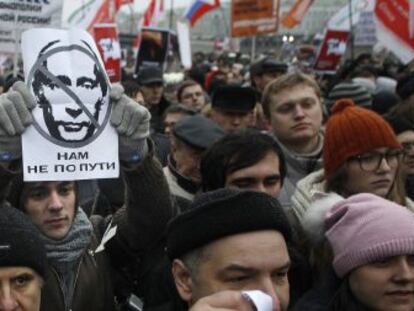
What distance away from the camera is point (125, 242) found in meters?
2.94

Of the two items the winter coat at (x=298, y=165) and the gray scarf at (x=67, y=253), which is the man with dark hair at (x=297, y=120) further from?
the gray scarf at (x=67, y=253)

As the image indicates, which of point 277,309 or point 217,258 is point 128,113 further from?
point 277,309

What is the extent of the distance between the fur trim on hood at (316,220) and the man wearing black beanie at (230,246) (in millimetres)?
565

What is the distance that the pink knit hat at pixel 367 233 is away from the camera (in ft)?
8.34

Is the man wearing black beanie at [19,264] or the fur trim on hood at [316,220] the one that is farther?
the fur trim on hood at [316,220]

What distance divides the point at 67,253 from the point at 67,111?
510mm

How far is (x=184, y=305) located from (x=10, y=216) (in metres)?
0.59

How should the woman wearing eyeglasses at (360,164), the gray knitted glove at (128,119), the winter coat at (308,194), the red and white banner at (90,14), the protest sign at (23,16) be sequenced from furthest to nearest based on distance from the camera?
the red and white banner at (90,14), the protest sign at (23,16), the woman wearing eyeglasses at (360,164), the winter coat at (308,194), the gray knitted glove at (128,119)

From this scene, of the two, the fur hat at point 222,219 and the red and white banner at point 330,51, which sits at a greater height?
the fur hat at point 222,219

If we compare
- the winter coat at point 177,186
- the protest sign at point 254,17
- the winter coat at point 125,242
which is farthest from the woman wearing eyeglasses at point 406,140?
the protest sign at point 254,17

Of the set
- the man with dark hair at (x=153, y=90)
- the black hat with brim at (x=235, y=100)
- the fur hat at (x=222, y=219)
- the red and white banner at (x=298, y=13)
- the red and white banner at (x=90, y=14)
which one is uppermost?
the red and white banner at (x=90, y=14)

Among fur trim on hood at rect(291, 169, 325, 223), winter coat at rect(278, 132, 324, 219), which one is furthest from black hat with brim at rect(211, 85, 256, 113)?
fur trim on hood at rect(291, 169, 325, 223)

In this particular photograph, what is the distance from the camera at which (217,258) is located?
216cm

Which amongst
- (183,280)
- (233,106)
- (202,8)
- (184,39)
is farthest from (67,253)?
(202,8)
